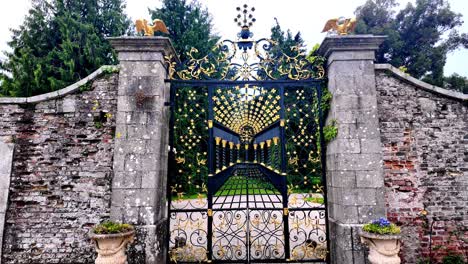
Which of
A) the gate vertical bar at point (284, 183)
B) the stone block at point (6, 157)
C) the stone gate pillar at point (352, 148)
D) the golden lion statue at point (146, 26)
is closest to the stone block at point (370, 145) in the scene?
the stone gate pillar at point (352, 148)

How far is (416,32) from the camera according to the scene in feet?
51.9

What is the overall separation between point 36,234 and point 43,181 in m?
0.86

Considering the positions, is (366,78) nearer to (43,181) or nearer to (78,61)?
(43,181)

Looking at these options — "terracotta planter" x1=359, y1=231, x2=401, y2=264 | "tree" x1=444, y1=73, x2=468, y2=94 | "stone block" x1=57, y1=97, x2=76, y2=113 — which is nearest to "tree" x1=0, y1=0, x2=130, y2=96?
"stone block" x1=57, y1=97, x2=76, y2=113

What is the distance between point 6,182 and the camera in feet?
14.4

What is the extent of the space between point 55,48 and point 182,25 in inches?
226

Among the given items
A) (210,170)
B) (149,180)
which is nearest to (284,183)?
(210,170)

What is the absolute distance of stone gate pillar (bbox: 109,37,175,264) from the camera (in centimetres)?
409

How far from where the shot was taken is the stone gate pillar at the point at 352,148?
13.5ft

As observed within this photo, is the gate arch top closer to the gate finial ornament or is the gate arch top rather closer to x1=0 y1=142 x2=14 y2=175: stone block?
the gate finial ornament

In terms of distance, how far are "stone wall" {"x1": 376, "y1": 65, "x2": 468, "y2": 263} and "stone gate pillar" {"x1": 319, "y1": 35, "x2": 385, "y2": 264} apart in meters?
0.36

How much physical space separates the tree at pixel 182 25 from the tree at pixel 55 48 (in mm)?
2293

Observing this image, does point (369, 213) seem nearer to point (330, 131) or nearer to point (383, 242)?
point (383, 242)

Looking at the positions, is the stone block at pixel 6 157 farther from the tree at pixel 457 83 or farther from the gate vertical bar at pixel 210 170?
the tree at pixel 457 83
